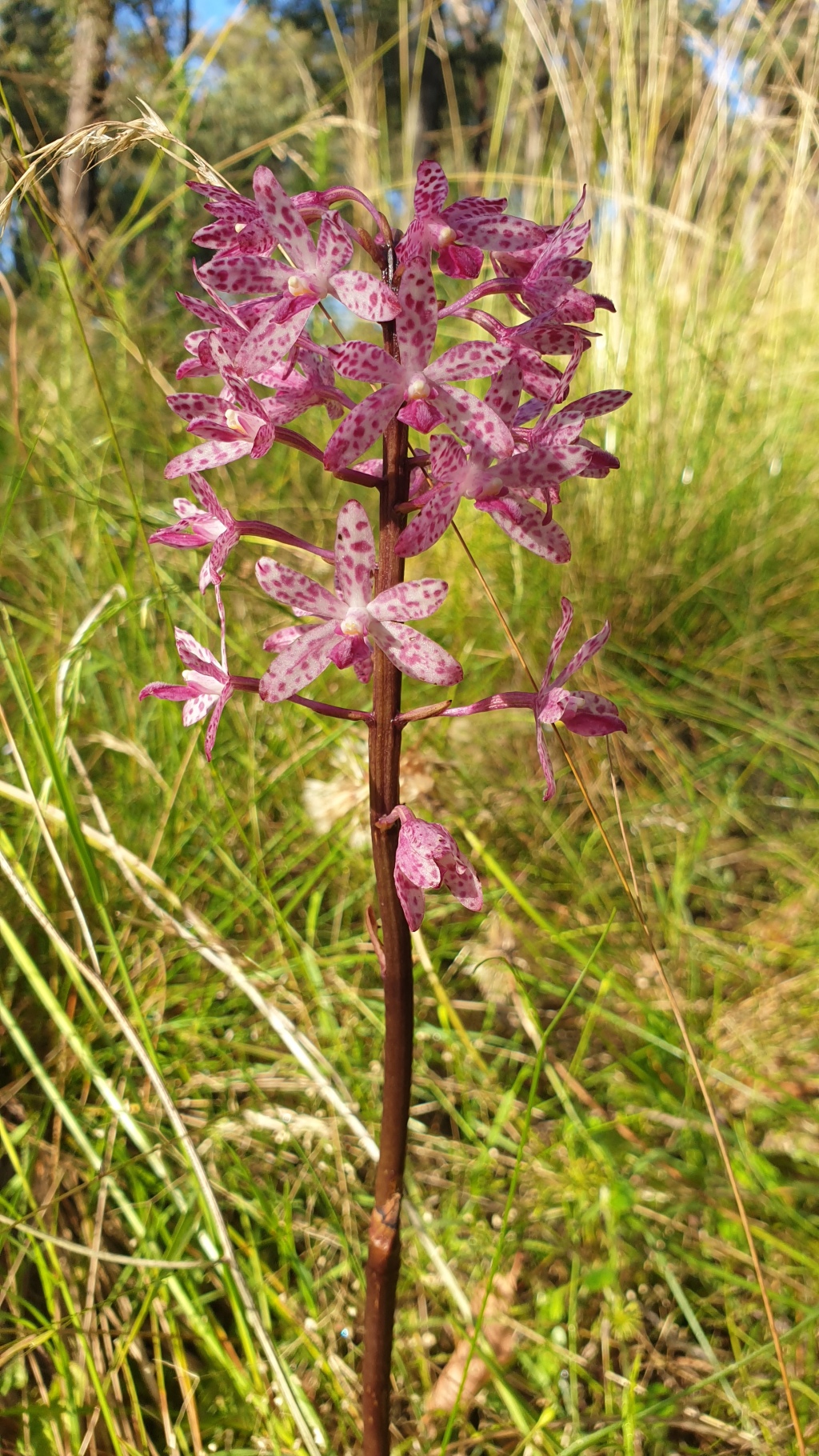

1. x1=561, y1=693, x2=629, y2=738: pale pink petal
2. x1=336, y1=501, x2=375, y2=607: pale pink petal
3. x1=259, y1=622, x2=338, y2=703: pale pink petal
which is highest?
x1=336, y1=501, x2=375, y2=607: pale pink petal

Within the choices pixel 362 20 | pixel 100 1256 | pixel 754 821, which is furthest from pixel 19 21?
pixel 100 1256

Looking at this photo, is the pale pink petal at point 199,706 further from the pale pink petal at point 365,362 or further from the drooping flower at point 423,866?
the pale pink petal at point 365,362

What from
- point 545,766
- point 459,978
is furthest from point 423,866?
point 459,978

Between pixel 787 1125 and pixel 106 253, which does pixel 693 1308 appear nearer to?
pixel 787 1125

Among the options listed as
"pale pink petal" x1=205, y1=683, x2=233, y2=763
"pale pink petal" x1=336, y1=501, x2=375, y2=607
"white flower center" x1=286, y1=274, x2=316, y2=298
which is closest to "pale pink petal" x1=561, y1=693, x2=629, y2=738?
"pale pink petal" x1=336, y1=501, x2=375, y2=607

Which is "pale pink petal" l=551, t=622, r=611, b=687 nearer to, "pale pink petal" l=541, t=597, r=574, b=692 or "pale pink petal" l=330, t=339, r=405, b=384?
"pale pink petal" l=541, t=597, r=574, b=692

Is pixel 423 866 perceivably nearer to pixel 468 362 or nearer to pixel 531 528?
pixel 531 528

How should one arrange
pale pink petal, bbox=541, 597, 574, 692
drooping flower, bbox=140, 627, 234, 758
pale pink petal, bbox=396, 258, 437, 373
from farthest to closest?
drooping flower, bbox=140, 627, 234, 758, pale pink petal, bbox=541, 597, 574, 692, pale pink petal, bbox=396, 258, 437, 373

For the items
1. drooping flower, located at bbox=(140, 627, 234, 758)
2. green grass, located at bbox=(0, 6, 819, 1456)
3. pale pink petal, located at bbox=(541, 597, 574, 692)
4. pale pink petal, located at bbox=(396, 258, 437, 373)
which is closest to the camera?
pale pink petal, located at bbox=(396, 258, 437, 373)
